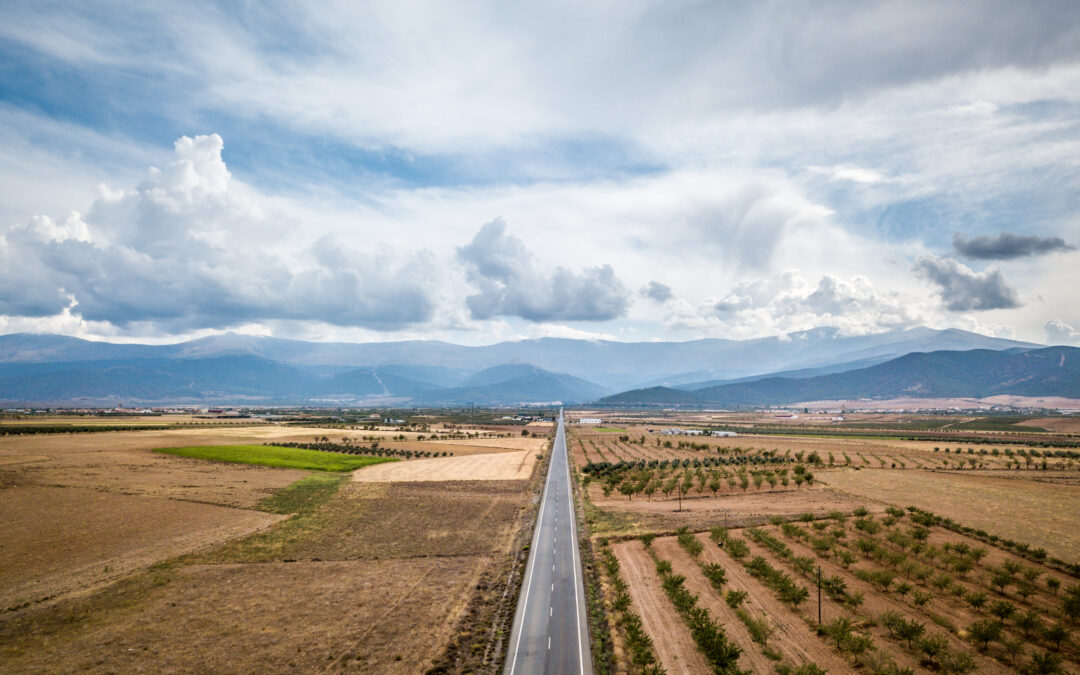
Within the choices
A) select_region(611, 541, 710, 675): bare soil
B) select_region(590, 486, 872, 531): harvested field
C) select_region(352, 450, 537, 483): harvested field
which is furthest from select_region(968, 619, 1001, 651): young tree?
select_region(352, 450, 537, 483): harvested field

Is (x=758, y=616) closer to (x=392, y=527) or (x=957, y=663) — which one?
(x=957, y=663)

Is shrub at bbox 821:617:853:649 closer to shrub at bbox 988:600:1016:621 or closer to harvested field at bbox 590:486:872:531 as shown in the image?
shrub at bbox 988:600:1016:621

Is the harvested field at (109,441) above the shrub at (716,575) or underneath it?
above

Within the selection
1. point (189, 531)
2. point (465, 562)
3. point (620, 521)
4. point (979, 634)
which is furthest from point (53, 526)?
point (979, 634)

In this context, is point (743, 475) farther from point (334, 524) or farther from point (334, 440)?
point (334, 440)

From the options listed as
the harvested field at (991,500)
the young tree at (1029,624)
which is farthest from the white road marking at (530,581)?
the harvested field at (991,500)

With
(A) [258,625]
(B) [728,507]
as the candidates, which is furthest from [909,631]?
(A) [258,625]

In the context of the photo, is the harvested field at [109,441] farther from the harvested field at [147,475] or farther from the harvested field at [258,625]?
the harvested field at [258,625]

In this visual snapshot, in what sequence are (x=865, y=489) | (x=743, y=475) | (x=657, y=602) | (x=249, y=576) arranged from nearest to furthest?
(x=657, y=602) → (x=249, y=576) → (x=865, y=489) → (x=743, y=475)
